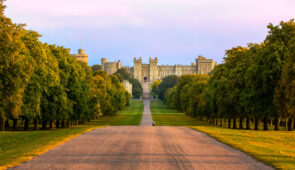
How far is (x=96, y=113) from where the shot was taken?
188 feet

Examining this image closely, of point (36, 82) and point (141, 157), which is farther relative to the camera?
point (36, 82)

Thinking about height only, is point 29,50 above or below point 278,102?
above

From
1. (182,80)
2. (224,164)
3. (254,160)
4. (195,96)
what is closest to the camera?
(224,164)

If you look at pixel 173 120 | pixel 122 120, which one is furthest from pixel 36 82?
pixel 173 120

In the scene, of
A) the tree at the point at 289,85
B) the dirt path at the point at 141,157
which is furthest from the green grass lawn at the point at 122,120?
the dirt path at the point at 141,157

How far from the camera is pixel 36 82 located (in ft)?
116

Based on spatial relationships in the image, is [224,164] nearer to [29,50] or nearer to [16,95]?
[16,95]

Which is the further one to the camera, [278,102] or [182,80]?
[182,80]

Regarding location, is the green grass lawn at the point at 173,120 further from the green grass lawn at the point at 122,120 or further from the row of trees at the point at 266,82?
the row of trees at the point at 266,82

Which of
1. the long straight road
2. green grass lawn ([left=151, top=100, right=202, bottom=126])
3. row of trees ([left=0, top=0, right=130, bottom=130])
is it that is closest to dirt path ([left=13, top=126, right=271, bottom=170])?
the long straight road

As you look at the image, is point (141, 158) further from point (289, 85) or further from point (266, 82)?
point (266, 82)

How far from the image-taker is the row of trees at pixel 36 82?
86.1 feet

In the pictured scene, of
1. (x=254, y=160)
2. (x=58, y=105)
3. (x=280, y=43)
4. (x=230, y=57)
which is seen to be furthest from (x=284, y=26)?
(x=254, y=160)

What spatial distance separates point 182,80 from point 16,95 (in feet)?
280
